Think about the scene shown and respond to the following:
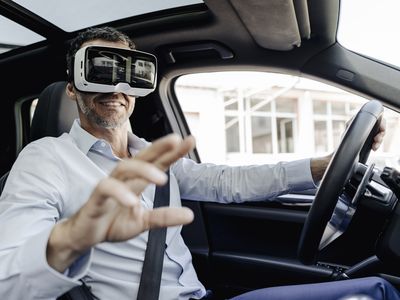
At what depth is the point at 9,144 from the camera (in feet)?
8.27

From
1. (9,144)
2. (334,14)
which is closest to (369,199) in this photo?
(334,14)

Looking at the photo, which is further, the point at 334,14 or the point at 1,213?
the point at 334,14

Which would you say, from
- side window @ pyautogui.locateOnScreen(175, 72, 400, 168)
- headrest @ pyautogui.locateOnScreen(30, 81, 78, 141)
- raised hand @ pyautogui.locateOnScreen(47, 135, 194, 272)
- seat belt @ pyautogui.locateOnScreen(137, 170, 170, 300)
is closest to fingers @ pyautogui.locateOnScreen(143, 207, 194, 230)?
raised hand @ pyautogui.locateOnScreen(47, 135, 194, 272)

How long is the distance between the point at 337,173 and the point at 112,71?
707 millimetres

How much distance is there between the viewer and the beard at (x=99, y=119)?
51.1 inches

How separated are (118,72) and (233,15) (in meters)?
0.49

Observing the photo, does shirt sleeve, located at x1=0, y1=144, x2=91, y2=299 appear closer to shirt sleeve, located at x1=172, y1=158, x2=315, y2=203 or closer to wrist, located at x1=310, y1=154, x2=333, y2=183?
shirt sleeve, located at x1=172, y1=158, x2=315, y2=203

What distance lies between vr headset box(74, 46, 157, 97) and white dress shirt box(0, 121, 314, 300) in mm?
156

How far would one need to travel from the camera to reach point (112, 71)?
123 centimetres

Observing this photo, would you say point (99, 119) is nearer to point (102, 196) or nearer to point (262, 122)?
point (102, 196)

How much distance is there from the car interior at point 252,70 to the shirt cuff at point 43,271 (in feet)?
1.73

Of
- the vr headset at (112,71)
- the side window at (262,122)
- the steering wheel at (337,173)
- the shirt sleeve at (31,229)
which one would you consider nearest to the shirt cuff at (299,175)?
the steering wheel at (337,173)

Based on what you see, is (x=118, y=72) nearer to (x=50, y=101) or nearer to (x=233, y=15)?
(x=50, y=101)

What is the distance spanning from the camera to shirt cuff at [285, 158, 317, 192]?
1311 mm
